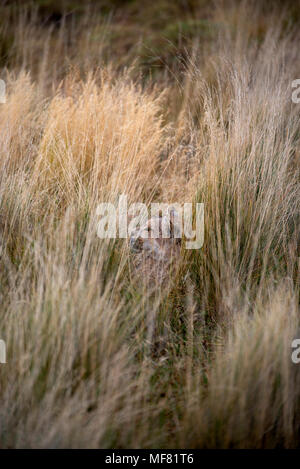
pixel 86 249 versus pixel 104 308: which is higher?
pixel 86 249

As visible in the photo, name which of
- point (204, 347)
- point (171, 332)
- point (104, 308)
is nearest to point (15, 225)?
point (104, 308)

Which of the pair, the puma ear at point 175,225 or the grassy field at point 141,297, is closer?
the grassy field at point 141,297

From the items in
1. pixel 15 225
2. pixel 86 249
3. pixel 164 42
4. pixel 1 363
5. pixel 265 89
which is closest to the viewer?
pixel 1 363

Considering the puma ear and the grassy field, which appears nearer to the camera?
the grassy field

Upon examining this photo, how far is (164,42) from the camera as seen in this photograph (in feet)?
18.0

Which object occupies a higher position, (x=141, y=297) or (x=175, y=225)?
(x=175, y=225)

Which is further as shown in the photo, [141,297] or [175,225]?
[175,225]

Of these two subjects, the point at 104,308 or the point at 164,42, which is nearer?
the point at 104,308
